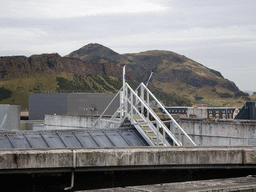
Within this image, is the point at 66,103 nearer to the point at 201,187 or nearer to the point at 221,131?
the point at 221,131

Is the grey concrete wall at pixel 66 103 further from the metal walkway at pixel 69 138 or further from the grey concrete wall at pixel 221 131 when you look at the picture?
the metal walkway at pixel 69 138

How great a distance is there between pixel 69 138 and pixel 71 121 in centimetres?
2310

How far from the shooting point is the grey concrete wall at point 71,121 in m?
39.2

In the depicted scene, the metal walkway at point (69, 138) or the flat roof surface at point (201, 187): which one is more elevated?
the flat roof surface at point (201, 187)

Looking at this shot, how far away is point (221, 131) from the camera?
2872 centimetres

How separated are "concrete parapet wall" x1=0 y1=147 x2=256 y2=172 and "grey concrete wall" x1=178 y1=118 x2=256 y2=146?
19.1m

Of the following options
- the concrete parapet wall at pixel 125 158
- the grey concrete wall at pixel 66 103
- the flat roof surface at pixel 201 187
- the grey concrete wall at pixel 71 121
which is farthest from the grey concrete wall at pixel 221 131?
the grey concrete wall at pixel 66 103

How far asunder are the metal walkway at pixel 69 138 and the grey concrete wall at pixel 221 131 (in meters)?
8.11

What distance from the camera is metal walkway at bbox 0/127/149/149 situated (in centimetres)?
1766

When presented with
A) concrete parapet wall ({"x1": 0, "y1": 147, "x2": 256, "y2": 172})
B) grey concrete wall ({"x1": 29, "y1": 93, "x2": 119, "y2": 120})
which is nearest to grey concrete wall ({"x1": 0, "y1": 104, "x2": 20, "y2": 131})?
concrete parapet wall ({"x1": 0, "y1": 147, "x2": 256, "y2": 172})

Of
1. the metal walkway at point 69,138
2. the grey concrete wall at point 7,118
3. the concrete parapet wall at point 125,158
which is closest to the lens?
the concrete parapet wall at point 125,158

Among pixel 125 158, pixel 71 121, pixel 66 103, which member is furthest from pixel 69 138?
pixel 66 103

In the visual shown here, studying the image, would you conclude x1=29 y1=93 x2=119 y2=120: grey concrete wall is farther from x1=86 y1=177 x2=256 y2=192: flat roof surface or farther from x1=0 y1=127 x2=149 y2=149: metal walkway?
x1=86 y1=177 x2=256 y2=192: flat roof surface

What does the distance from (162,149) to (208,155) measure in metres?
0.92
